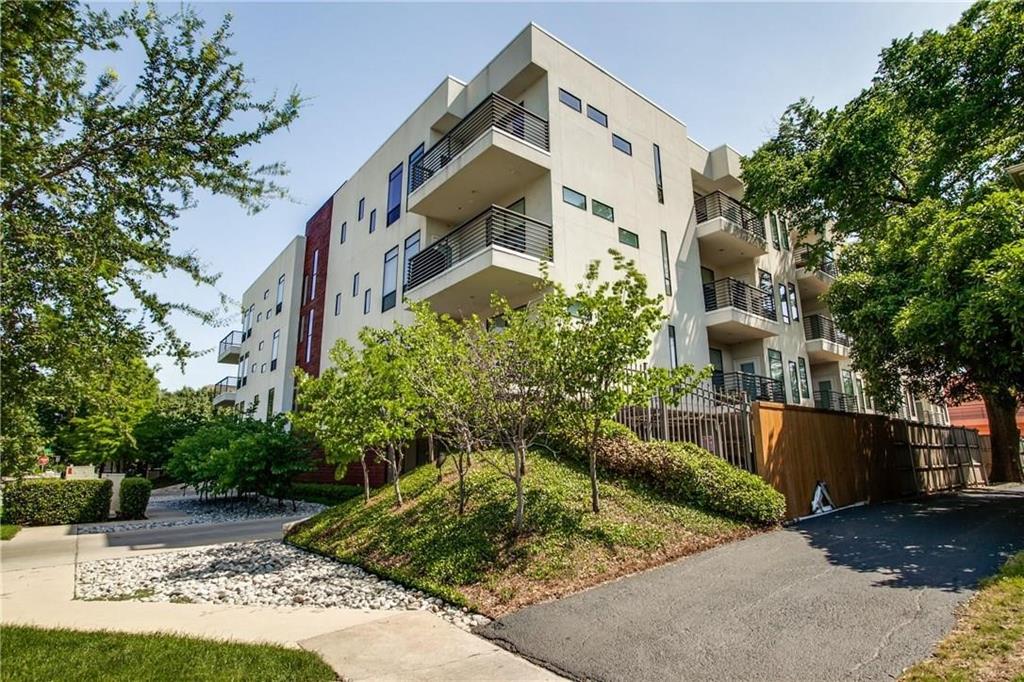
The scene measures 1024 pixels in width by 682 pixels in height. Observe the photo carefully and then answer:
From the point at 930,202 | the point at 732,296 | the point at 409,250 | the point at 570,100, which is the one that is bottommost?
the point at 732,296

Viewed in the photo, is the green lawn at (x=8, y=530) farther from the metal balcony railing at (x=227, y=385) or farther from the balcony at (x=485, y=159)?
the metal balcony railing at (x=227, y=385)

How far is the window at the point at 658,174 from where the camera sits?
19406mm

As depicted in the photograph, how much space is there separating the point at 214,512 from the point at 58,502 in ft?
16.0

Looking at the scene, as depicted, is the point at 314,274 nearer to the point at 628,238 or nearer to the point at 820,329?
the point at 628,238

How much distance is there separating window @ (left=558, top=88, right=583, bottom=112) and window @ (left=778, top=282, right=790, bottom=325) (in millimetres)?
12346

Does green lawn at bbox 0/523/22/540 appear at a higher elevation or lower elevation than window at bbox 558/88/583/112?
lower

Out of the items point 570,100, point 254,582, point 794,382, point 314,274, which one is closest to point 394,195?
point 570,100

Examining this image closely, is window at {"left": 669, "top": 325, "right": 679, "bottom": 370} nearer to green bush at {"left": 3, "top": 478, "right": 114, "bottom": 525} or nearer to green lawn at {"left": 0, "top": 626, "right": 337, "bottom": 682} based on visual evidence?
green lawn at {"left": 0, "top": 626, "right": 337, "bottom": 682}

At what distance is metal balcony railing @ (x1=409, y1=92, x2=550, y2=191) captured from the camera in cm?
1532

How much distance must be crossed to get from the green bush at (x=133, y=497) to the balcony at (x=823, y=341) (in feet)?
87.6

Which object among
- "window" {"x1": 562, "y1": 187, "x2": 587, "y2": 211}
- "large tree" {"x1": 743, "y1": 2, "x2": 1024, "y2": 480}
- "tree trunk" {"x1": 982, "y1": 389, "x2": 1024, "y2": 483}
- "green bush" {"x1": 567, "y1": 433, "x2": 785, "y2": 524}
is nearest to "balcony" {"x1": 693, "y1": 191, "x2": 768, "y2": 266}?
"large tree" {"x1": 743, "y1": 2, "x2": 1024, "y2": 480}

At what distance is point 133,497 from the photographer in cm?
1748

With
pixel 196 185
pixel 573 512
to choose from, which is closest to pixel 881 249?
pixel 573 512

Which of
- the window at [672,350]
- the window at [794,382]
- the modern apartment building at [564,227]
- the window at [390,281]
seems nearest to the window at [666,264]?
the modern apartment building at [564,227]
